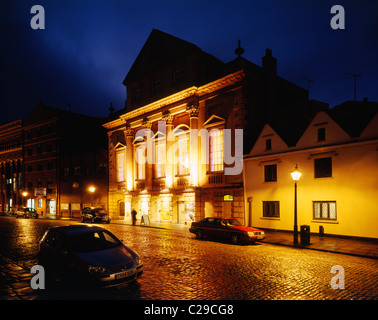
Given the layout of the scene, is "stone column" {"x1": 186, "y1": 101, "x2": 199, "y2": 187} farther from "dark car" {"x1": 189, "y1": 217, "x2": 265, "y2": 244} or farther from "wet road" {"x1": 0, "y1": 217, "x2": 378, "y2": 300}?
"wet road" {"x1": 0, "y1": 217, "x2": 378, "y2": 300}

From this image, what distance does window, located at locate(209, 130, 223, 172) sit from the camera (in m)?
26.3

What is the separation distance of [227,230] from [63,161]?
37.0m

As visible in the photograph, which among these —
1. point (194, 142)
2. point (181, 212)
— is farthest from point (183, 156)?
point (181, 212)

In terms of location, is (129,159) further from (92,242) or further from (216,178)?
(92,242)

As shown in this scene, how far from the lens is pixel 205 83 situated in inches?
1117

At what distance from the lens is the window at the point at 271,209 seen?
22.3m

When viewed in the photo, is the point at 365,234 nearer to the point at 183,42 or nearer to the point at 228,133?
the point at 228,133

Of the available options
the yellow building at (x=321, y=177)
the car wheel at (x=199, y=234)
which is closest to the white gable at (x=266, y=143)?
the yellow building at (x=321, y=177)

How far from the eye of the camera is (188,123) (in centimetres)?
2920

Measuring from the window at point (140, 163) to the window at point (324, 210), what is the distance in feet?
64.8

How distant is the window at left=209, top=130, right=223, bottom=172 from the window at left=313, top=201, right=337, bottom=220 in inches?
348

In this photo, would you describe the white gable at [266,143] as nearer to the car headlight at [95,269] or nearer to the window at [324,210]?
the window at [324,210]

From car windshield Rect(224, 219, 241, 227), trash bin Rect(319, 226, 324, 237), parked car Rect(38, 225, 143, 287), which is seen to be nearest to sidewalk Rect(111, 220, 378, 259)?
trash bin Rect(319, 226, 324, 237)
